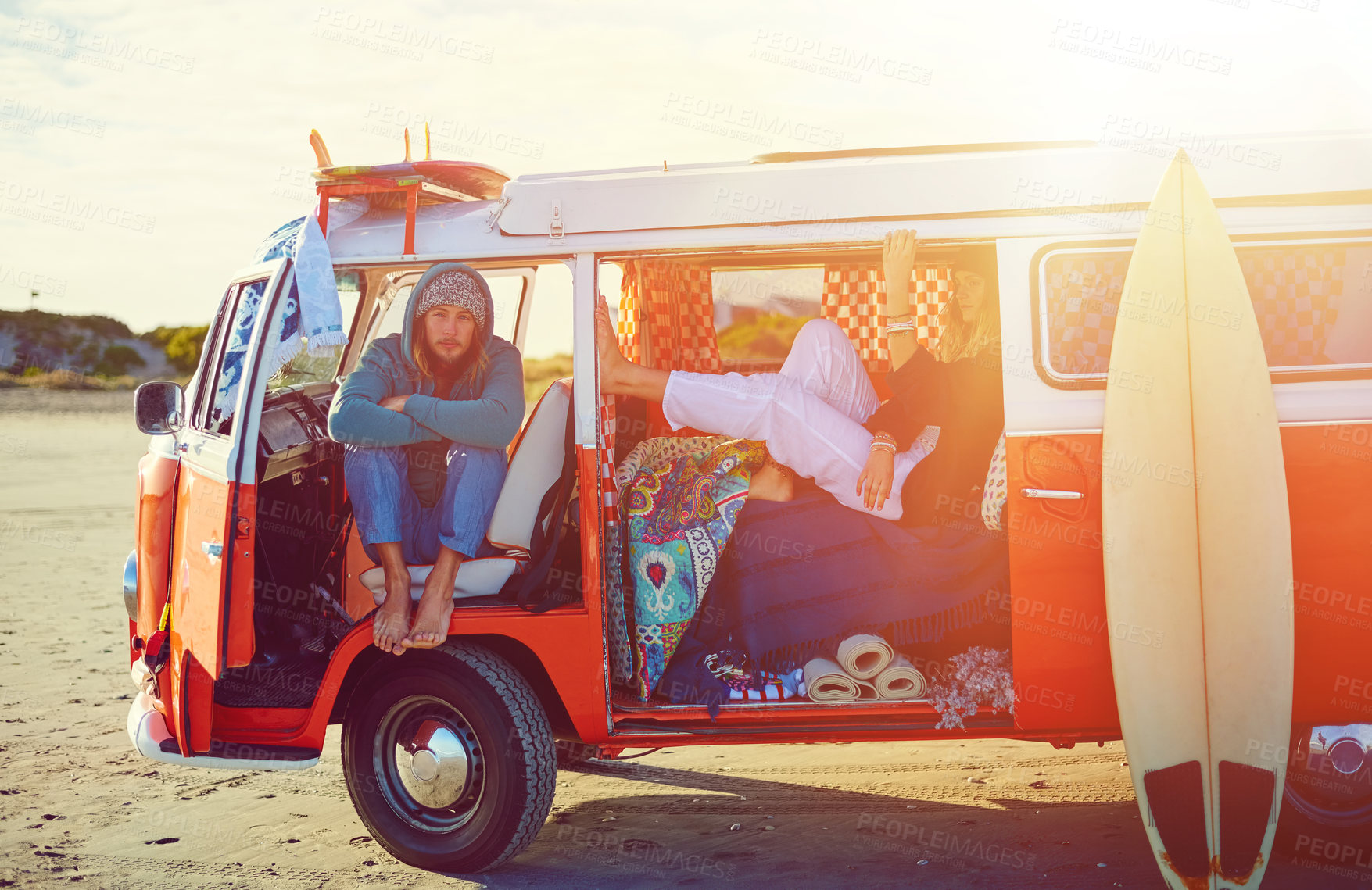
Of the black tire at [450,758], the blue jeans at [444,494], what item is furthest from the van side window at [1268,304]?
the black tire at [450,758]

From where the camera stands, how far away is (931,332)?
553 centimetres

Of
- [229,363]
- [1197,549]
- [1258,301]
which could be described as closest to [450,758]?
[229,363]

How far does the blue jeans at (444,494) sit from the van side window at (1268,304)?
2.05 meters

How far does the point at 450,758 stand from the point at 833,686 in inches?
56.1

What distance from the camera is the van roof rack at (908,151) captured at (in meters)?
4.00

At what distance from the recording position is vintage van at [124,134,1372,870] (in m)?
3.70

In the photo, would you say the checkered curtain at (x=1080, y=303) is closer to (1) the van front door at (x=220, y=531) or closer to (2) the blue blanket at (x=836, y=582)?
(2) the blue blanket at (x=836, y=582)

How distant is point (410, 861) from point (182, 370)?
58022 mm

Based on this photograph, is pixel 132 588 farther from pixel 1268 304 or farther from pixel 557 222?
pixel 1268 304

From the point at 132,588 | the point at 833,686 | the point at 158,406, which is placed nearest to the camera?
the point at 833,686

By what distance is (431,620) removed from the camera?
12.7 ft

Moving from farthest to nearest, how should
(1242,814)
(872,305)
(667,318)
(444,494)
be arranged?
1. (872,305)
2. (667,318)
3. (444,494)
4. (1242,814)

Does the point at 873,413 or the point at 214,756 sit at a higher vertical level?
the point at 873,413

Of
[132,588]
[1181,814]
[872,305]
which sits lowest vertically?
[1181,814]
